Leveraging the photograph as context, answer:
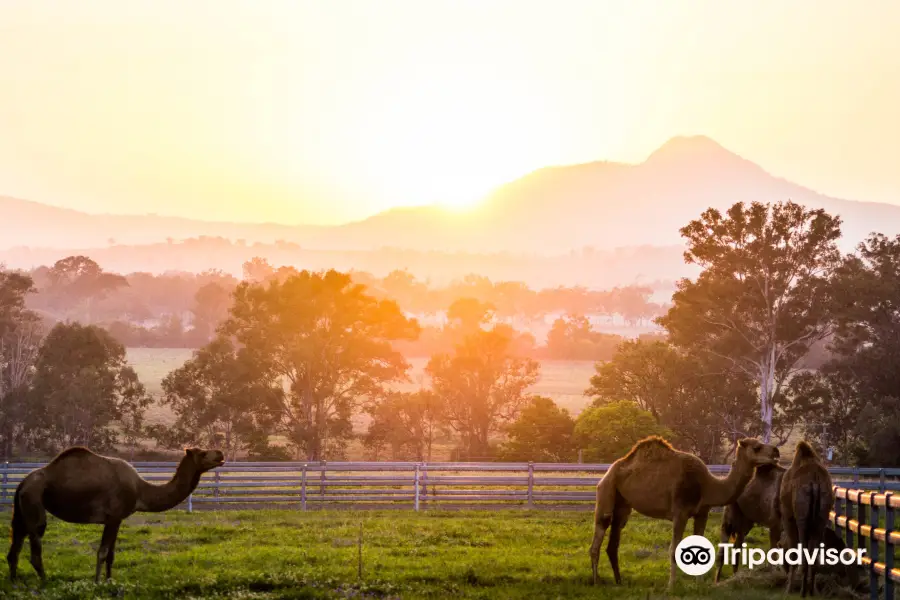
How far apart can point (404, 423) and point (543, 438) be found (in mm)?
12384

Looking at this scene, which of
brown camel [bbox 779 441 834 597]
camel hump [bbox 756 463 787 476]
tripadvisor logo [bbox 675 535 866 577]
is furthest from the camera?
camel hump [bbox 756 463 787 476]

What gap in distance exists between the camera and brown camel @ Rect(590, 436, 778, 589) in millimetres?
16344

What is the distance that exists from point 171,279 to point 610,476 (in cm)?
18504

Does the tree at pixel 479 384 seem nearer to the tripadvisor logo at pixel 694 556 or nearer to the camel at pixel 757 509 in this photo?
the tripadvisor logo at pixel 694 556

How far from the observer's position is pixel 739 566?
1753 centimetres

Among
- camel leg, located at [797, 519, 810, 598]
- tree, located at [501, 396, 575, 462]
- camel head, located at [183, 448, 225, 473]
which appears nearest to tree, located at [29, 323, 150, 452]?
tree, located at [501, 396, 575, 462]

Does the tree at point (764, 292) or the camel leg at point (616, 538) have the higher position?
the tree at point (764, 292)

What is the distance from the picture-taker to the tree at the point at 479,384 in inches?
2461

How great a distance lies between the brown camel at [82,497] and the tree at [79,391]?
37772 millimetres

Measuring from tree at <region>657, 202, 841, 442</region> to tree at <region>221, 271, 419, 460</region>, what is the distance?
19.7 metres

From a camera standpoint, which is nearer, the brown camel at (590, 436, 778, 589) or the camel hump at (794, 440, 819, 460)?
the camel hump at (794, 440, 819, 460)

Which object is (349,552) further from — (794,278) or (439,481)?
(794,278)

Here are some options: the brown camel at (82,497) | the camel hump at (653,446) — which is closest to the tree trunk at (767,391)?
the camel hump at (653,446)

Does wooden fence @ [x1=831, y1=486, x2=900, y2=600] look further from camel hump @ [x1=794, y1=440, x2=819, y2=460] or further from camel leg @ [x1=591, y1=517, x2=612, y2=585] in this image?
camel leg @ [x1=591, y1=517, x2=612, y2=585]
